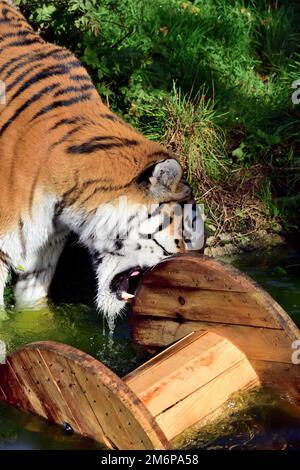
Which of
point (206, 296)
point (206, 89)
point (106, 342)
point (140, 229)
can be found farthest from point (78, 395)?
point (206, 89)

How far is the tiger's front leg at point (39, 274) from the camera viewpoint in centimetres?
491

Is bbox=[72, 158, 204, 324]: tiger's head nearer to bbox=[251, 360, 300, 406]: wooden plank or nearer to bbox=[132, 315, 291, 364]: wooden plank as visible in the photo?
bbox=[132, 315, 291, 364]: wooden plank

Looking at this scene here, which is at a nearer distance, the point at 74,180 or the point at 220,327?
the point at 220,327

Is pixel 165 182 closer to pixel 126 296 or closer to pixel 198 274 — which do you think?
pixel 198 274

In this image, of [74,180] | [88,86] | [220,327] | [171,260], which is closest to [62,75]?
[88,86]

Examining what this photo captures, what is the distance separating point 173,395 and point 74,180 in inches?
51.4

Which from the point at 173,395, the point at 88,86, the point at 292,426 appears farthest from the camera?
the point at 88,86

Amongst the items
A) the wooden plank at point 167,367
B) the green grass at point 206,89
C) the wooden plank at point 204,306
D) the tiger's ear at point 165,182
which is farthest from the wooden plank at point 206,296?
the green grass at point 206,89

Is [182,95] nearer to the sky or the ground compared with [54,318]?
nearer to the sky

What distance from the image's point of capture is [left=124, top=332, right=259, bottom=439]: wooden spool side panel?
3666 mm

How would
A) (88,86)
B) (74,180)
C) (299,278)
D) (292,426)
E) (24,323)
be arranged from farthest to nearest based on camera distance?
(299,278), (24,323), (88,86), (74,180), (292,426)

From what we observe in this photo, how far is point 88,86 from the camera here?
4785 mm

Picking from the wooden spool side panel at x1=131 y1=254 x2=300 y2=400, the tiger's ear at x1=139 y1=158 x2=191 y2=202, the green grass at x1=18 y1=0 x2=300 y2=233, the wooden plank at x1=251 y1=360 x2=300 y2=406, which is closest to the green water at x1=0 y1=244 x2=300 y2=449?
the wooden plank at x1=251 y1=360 x2=300 y2=406

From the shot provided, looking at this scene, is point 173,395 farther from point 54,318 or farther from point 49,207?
point 54,318
